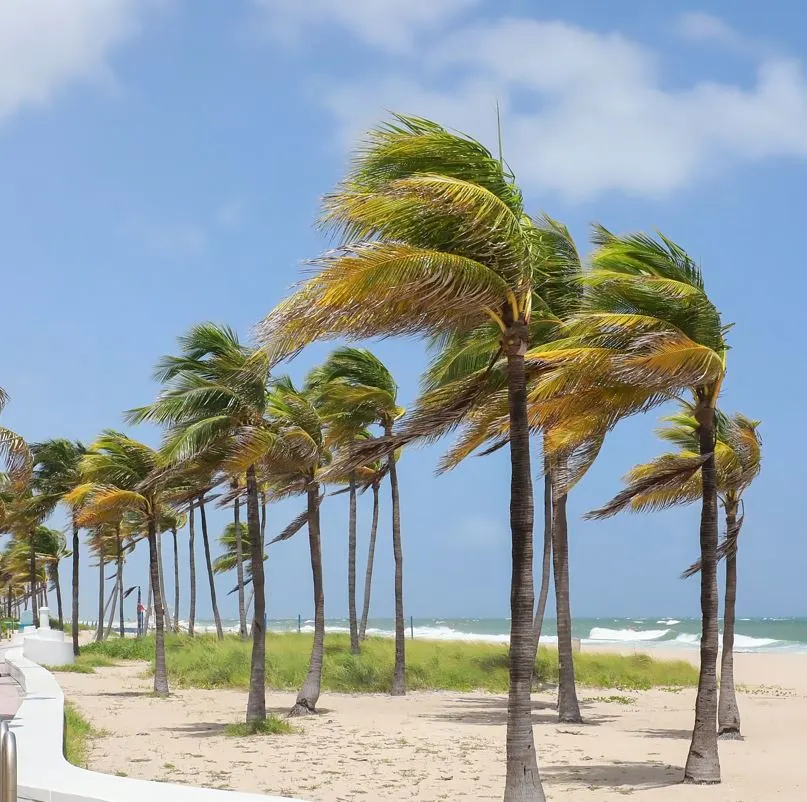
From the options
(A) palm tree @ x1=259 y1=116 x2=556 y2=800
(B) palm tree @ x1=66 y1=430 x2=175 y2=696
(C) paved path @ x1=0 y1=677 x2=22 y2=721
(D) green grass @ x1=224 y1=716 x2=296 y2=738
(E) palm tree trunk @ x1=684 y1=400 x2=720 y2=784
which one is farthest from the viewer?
(B) palm tree @ x1=66 y1=430 x2=175 y2=696

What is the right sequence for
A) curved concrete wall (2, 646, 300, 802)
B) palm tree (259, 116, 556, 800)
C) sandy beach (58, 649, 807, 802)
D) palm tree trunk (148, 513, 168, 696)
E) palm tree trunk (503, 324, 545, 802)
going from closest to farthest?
curved concrete wall (2, 646, 300, 802)
palm tree (259, 116, 556, 800)
palm tree trunk (503, 324, 545, 802)
sandy beach (58, 649, 807, 802)
palm tree trunk (148, 513, 168, 696)

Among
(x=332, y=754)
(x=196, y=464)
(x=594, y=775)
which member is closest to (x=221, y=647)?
(x=196, y=464)

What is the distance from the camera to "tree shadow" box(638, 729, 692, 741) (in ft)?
64.9

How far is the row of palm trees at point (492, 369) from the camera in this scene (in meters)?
10.5

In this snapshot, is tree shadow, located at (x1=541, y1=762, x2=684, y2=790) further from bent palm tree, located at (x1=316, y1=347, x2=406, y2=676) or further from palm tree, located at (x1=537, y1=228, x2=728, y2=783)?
bent palm tree, located at (x1=316, y1=347, x2=406, y2=676)

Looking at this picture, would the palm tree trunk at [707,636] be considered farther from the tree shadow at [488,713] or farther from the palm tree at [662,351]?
the tree shadow at [488,713]

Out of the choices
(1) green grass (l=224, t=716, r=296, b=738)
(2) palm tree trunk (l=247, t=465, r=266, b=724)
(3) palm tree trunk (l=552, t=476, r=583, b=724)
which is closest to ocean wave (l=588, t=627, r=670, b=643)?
(3) palm tree trunk (l=552, t=476, r=583, b=724)

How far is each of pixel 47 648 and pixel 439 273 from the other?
29.5 metres

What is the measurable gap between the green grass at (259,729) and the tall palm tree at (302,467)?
2718 millimetres

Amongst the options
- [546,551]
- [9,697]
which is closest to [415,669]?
[546,551]

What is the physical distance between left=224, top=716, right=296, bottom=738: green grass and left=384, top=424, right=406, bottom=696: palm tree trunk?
27.3 ft

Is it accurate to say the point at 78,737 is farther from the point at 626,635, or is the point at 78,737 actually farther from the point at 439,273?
the point at 626,635

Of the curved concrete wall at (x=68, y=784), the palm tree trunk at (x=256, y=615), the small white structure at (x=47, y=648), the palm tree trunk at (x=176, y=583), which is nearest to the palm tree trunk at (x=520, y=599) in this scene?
the curved concrete wall at (x=68, y=784)

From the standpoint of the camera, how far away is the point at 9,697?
18750mm
